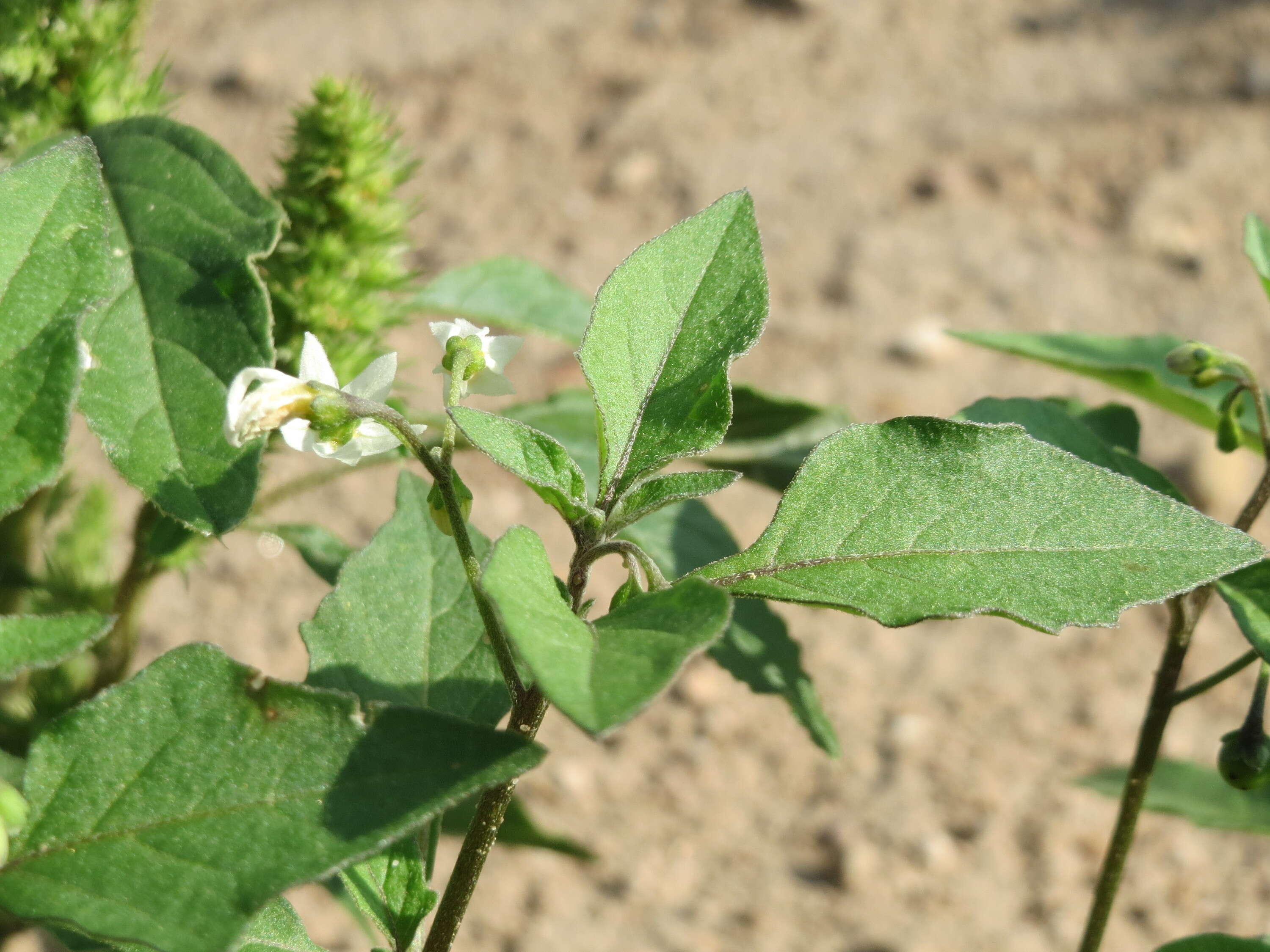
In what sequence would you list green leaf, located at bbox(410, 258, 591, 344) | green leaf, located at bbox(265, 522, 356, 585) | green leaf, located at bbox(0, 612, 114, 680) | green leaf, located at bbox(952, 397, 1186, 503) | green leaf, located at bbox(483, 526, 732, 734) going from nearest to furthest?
green leaf, located at bbox(483, 526, 732, 734) < green leaf, located at bbox(0, 612, 114, 680) < green leaf, located at bbox(952, 397, 1186, 503) < green leaf, located at bbox(265, 522, 356, 585) < green leaf, located at bbox(410, 258, 591, 344)

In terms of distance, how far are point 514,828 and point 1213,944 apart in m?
0.61

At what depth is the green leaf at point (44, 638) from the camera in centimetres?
55

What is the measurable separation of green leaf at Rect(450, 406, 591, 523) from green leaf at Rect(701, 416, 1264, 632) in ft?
0.25

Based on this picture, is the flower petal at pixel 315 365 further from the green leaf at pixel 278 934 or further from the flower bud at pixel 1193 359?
the flower bud at pixel 1193 359

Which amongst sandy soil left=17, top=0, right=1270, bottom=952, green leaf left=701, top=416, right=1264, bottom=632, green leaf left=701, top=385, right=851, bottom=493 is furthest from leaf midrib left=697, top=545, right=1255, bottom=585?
sandy soil left=17, top=0, right=1270, bottom=952

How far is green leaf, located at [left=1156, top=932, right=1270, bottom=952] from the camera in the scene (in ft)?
2.39

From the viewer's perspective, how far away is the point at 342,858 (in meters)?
0.50

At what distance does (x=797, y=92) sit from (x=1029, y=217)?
2.36 ft

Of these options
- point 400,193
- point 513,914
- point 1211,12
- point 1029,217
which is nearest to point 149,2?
point 513,914

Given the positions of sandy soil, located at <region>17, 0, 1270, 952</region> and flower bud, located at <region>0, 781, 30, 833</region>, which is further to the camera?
sandy soil, located at <region>17, 0, 1270, 952</region>

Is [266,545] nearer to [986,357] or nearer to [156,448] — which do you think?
[156,448]

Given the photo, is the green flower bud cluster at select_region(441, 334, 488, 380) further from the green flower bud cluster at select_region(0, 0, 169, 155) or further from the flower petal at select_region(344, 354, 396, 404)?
the green flower bud cluster at select_region(0, 0, 169, 155)

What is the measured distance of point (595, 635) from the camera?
52 cm

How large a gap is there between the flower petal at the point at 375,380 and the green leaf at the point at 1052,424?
1.07ft
